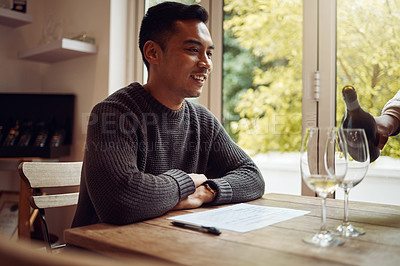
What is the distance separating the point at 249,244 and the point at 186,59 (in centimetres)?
97

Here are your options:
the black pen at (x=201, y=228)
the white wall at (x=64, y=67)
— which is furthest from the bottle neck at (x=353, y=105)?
the white wall at (x=64, y=67)

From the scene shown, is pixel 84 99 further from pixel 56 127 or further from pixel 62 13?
pixel 62 13

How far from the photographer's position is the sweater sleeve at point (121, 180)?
101 centimetres

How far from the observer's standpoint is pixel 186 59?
5.09 feet

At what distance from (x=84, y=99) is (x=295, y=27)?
5.38 feet

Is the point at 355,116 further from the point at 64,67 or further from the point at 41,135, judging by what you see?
the point at 64,67

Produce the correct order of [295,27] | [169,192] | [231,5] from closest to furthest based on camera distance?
[169,192] < [295,27] < [231,5]

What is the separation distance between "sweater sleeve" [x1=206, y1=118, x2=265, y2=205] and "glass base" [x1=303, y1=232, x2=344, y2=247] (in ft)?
1.57

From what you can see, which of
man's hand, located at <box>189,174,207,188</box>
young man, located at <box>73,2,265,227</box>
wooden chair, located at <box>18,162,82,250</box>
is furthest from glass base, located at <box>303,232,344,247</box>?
wooden chair, located at <box>18,162,82,250</box>

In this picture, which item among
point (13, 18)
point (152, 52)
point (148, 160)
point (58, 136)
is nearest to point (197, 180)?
point (148, 160)

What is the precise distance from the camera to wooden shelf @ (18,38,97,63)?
263 centimetres

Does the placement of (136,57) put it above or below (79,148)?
above

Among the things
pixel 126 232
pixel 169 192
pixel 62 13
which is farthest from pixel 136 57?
pixel 126 232

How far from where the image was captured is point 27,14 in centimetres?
305
